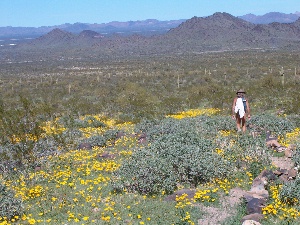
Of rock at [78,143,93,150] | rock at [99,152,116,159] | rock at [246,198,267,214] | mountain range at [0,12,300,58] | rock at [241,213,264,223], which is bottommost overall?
rock at [78,143,93,150]

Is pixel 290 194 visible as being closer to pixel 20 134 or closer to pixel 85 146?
pixel 85 146

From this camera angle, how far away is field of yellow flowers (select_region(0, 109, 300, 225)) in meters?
7.08

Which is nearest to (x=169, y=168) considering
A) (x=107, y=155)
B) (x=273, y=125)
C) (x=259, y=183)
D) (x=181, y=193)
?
(x=181, y=193)

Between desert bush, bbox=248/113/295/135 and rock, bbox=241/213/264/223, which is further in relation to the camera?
desert bush, bbox=248/113/295/135

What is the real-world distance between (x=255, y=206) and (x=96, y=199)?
3.21 metres

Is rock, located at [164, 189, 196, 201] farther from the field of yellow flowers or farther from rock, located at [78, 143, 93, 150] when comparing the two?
rock, located at [78, 143, 93, 150]

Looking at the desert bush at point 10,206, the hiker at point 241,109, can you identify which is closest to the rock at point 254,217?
the desert bush at point 10,206

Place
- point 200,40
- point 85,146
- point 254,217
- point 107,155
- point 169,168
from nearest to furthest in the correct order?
point 254,217 < point 169,168 < point 107,155 < point 85,146 < point 200,40

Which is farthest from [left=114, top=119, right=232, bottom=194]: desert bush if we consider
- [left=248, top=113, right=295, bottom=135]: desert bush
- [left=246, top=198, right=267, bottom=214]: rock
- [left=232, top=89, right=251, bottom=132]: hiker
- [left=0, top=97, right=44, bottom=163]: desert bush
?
[left=248, top=113, right=295, bottom=135]: desert bush

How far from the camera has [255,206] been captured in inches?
279

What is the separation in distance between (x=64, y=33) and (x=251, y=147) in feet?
607

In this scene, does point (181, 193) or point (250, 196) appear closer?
point (250, 196)

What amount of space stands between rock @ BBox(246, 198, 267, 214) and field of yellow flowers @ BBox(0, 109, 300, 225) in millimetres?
143

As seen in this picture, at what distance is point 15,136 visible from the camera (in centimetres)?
1165
